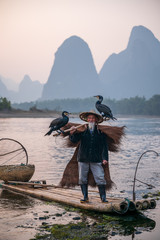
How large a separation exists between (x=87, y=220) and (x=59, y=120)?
1.83 metres

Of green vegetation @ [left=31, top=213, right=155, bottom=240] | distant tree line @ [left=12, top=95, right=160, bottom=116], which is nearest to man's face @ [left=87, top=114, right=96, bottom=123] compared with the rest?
green vegetation @ [left=31, top=213, right=155, bottom=240]

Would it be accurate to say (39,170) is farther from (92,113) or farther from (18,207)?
(92,113)

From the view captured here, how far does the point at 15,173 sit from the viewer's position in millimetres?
8703

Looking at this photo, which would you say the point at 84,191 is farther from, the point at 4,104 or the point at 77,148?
the point at 4,104

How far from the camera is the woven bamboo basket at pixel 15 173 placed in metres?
8.66

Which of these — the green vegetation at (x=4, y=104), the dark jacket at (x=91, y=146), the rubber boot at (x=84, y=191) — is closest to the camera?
the dark jacket at (x=91, y=146)

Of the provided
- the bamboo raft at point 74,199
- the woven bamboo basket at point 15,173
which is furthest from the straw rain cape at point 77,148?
the woven bamboo basket at point 15,173

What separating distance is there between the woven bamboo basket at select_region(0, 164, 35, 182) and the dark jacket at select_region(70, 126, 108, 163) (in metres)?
2.73

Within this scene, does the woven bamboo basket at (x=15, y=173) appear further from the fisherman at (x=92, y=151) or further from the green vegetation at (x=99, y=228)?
the green vegetation at (x=99, y=228)

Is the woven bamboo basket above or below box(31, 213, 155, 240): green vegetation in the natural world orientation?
above

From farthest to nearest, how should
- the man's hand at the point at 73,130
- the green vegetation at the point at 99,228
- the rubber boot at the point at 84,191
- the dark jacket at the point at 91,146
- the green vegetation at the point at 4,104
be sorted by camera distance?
the green vegetation at the point at 4,104 → the rubber boot at the point at 84,191 → the dark jacket at the point at 91,146 → the man's hand at the point at 73,130 → the green vegetation at the point at 99,228

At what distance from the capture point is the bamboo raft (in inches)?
241

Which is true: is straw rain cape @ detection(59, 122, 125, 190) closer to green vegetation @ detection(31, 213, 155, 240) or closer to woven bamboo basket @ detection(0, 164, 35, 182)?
green vegetation @ detection(31, 213, 155, 240)

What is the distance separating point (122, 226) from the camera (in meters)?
5.83
